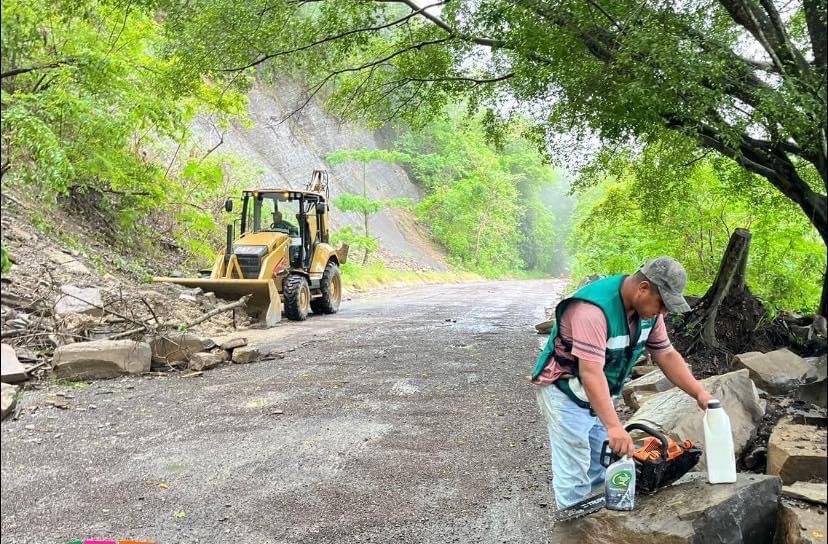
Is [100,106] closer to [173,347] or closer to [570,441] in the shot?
[173,347]

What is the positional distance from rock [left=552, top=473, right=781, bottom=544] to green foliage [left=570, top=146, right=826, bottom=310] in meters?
5.21

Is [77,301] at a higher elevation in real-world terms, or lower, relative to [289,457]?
higher

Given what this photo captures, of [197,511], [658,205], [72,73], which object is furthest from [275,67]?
[197,511]

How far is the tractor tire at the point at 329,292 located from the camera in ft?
47.5

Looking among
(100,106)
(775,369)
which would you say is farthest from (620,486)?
(100,106)

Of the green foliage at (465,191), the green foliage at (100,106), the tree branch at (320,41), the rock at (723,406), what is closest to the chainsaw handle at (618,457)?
the rock at (723,406)

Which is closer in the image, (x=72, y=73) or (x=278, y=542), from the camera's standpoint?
(x=278, y=542)

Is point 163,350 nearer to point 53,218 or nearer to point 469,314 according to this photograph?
point 53,218

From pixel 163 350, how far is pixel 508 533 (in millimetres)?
5943

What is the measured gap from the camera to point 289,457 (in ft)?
16.6

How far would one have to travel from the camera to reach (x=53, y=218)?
12859 millimetres

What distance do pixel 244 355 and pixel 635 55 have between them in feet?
19.1

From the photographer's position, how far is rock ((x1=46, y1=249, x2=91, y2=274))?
35.0 ft

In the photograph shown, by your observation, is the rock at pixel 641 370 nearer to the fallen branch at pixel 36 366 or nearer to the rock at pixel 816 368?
the rock at pixel 816 368
